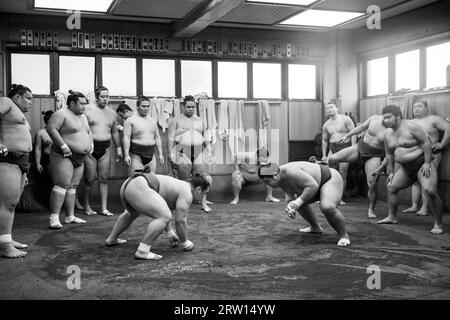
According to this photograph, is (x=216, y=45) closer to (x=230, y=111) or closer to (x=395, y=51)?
(x=230, y=111)

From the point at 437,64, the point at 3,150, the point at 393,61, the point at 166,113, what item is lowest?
the point at 3,150

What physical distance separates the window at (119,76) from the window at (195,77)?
0.78m

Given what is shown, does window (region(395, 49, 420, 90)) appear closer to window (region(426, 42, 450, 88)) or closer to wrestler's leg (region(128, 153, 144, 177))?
window (region(426, 42, 450, 88))

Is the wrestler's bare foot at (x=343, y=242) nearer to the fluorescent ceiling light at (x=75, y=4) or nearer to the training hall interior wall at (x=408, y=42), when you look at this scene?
the training hall interior wall at (x=408, y=42)

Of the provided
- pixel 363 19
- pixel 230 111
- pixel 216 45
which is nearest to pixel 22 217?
pixel 230 111

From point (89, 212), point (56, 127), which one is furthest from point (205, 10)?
point (89, 212)

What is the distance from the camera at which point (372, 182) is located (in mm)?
5422

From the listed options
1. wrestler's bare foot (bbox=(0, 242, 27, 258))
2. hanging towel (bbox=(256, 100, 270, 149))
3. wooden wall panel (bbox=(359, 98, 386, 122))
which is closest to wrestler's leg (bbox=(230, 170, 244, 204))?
hanging towel (bbox=(256, 100, 270, 149))

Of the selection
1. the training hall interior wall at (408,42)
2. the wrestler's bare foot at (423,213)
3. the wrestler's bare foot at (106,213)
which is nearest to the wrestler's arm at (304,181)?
the wrestler's bare foot at (423,213)

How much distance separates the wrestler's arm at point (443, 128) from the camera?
5430mm

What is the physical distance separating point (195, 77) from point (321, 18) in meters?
2.10

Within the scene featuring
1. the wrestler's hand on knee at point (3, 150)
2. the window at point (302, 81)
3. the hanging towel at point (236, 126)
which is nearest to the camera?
the wrestler's hand on knee at point (3, 150)

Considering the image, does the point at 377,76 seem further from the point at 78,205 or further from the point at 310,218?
the point at 78,205

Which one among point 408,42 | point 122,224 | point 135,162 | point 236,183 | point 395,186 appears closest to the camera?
point 122,224
